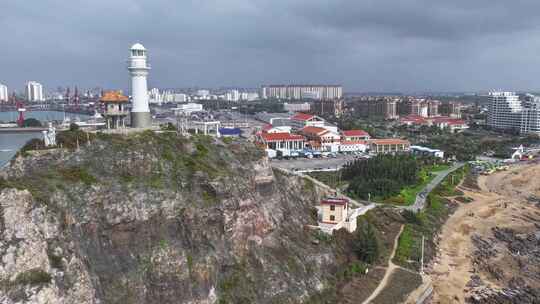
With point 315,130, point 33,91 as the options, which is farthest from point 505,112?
point 33,91

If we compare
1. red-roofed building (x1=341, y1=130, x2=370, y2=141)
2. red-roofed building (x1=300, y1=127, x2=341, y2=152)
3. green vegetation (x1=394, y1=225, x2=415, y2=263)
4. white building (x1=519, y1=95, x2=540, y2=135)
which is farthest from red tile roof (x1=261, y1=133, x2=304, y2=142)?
white building (x1=519, y1=95, x2=540, y2=135)

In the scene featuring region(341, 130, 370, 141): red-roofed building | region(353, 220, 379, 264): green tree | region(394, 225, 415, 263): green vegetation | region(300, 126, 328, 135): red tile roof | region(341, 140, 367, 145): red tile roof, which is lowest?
region(394, 225, 415, 263): green vegetation

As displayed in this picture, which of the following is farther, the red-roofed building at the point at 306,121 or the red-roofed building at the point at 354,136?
the red-roofed building at the point at 306,121

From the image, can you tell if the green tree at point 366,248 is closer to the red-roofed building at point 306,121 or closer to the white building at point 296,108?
the red-roofed building at point 306,121

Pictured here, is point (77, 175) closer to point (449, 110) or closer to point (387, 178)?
point (387, 178)

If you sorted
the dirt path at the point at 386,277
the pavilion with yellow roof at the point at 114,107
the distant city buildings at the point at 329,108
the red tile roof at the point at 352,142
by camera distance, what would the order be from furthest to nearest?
the distant city buildings at the point at 329,108, the red tile roof at the point at 352,142, the pavilion with yellow roof at the point at 114,107, the dirt path at the point at 386,277

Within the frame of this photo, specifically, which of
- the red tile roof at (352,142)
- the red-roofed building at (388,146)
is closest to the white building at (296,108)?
the red-roofed building at (388,146)

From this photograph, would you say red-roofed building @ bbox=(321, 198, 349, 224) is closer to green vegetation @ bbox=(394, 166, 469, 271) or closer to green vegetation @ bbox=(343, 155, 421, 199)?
green vegetation @ bbox=(394, 166, 469, 271)
